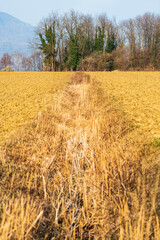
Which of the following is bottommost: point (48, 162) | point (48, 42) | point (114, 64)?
point (48, 162)

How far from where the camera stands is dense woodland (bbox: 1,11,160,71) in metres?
43.3

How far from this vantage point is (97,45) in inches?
1838

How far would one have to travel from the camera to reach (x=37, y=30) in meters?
46.8

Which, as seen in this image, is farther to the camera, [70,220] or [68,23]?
[68,23]

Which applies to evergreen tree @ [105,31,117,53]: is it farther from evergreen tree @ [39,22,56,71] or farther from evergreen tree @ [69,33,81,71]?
evergreen tree @ [39,22,56,71]

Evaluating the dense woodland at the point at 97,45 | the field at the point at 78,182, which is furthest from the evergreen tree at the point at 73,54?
the field at the point at 78,182

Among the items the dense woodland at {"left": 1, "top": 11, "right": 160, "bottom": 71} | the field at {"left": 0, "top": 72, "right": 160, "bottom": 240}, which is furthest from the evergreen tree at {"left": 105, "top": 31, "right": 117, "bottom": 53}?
the field at {"left": 0, "top": 72, "right": 160, "bottom": 240}

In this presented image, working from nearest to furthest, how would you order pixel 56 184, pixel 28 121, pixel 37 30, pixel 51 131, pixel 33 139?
pixel 56 184
pixel 33 139
pixel 51 131
pixel 28 121
pixel 37 30

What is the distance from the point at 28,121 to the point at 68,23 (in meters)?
49.1

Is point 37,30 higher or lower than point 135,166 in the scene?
higher

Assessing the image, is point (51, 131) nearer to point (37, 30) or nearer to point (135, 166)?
point (135, 166)

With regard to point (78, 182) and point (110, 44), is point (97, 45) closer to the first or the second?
point (110, 44)

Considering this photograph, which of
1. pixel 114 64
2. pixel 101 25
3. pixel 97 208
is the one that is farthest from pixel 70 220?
pixel 101 25

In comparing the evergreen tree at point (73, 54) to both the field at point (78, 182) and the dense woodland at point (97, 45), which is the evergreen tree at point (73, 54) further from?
the field at point (78, 182)
